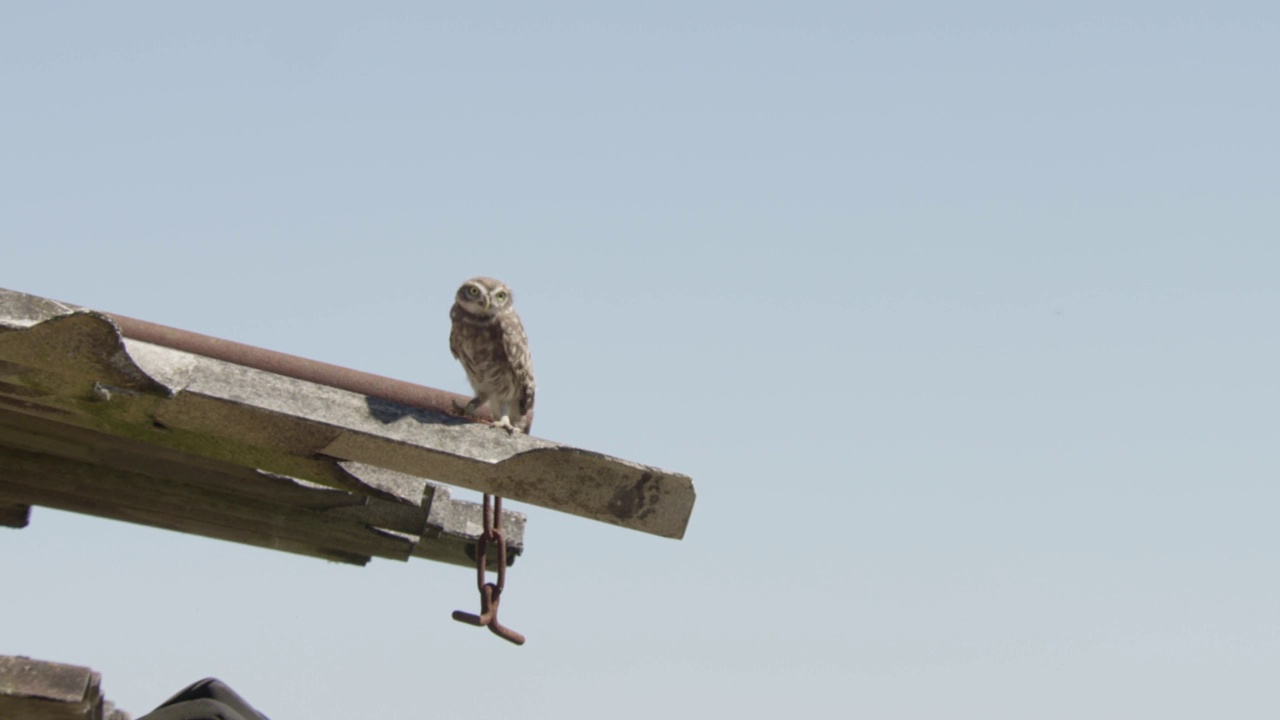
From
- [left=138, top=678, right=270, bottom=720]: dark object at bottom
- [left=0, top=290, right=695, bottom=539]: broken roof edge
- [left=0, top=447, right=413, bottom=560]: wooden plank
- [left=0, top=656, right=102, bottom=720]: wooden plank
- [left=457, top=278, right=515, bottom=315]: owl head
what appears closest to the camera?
[left=0, top=656, right=102, bottom=720]: wooden plank

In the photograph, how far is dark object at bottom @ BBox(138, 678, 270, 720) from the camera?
12.6 feet

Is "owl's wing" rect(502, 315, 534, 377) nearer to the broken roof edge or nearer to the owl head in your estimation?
the owl head

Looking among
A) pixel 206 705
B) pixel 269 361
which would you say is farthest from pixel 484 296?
pixel 206 705

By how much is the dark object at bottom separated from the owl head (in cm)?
184

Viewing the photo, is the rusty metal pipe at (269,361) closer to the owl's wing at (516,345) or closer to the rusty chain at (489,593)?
the rusty chain at (489,593)

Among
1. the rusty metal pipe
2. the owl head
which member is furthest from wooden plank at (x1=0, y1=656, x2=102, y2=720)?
the owl head

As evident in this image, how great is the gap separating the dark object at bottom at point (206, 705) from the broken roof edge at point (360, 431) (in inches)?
28.2

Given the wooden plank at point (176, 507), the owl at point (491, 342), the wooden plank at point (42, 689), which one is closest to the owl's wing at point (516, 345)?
the owl at point (491, 342)

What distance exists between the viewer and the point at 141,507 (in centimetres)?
493

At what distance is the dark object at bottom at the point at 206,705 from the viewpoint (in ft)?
12.6

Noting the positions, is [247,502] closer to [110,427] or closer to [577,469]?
[110,427]

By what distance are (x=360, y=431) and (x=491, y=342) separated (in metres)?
2.12

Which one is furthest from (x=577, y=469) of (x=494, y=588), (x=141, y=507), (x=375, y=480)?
(x=141, y=507)

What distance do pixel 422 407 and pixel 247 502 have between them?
1.67m
